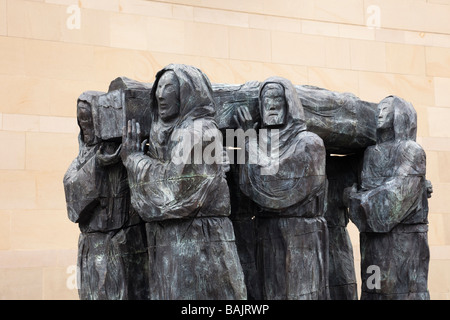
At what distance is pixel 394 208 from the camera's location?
9.43m

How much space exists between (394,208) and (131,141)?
9.46 feet

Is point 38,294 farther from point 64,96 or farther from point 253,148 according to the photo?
point 253,148

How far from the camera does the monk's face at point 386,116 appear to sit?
31.9ft

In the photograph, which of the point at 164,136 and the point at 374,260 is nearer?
the point at 164,136

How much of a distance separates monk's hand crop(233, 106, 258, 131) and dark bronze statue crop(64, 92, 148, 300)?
122 cm

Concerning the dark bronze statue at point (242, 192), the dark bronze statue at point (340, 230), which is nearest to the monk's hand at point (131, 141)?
the dark bronze statue at point (242, 192)

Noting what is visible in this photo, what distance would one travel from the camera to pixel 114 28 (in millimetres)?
12625

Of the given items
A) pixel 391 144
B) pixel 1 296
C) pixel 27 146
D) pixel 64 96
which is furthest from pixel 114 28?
pixel 391 144

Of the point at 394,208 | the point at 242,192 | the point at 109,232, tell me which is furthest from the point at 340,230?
the point at 109,232

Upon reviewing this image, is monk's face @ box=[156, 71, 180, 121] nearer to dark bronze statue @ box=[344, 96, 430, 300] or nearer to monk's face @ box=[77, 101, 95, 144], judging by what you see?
monk's face @ box=[77, 101, 95, 144]

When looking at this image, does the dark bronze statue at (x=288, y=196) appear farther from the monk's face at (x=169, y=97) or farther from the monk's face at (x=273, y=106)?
the monk's face at (x=169, y=97)

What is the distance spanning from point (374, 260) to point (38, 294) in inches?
178

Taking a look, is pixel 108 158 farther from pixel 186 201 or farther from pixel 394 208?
pixel 394 208

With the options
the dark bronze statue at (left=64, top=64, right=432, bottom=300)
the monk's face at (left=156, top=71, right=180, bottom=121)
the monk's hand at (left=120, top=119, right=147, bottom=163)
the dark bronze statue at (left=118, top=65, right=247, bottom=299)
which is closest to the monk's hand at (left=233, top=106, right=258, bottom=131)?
the dark bronze statue at (left=64, top=64, right=432, bottom=300)
